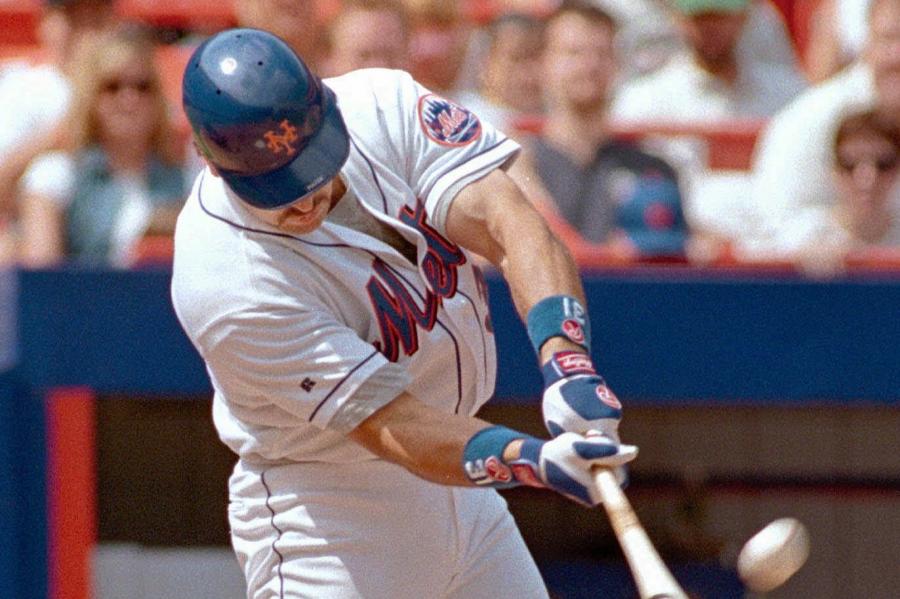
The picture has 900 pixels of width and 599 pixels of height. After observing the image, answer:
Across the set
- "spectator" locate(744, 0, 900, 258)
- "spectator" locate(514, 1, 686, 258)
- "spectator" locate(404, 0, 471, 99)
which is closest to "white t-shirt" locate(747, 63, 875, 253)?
"spectator" locate(744, 0, 900, 258)

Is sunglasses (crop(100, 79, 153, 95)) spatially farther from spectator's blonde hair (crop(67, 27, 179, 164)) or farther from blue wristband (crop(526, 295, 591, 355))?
blue wristband (crop(526, 295, 591, 355))

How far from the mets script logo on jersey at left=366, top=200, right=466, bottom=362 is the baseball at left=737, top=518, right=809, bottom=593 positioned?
71 centimetres

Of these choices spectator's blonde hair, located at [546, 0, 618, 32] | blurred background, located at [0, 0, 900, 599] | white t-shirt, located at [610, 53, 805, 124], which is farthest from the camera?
white t-shirt, located at [610, 53, 805, 124]

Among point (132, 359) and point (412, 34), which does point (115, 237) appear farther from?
point (412, 34)

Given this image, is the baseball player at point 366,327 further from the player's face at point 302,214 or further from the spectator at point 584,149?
the spectator at point 584,149

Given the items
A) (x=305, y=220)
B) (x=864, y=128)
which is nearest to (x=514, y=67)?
(x=864, y=128)

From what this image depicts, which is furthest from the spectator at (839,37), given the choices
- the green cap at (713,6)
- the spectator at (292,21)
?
the spectator at (292,21)

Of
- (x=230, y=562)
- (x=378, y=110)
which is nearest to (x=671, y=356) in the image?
(x=230, y=562)

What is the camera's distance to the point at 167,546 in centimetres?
476

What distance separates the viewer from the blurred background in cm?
435

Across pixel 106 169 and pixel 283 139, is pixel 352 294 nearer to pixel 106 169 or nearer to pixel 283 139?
pixel 283 139

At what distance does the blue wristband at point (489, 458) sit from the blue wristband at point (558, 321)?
0.15 metres

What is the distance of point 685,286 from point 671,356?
0.19 metres

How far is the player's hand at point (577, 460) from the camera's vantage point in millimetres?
2396
